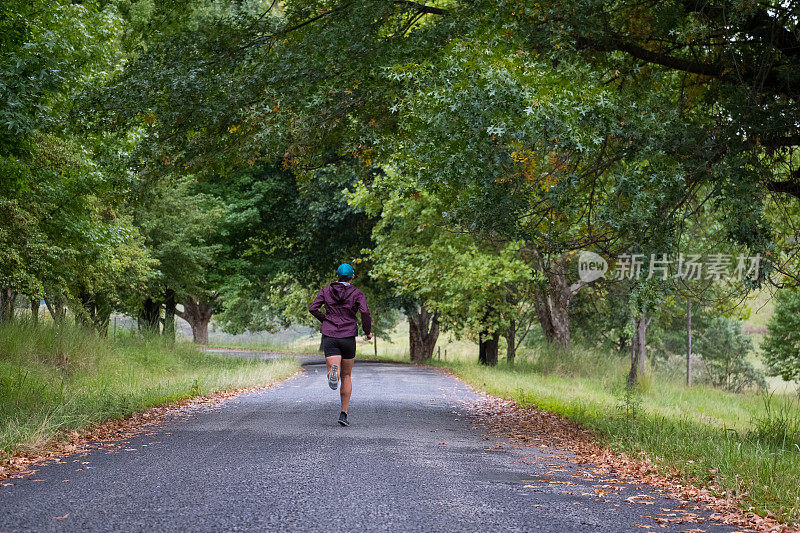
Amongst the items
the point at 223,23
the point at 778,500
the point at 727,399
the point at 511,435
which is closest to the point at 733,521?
the point at 778,500

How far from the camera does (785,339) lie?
129 feet

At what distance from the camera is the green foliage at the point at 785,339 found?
37.3 m

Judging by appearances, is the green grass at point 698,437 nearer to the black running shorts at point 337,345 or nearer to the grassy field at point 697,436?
the grassy field at point 697,436

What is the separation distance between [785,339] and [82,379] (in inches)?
1472

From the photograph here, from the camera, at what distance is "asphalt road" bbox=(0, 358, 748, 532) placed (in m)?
4.59

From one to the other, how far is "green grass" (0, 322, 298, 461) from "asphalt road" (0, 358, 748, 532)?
92cm

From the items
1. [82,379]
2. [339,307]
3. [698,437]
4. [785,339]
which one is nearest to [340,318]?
[339,307]

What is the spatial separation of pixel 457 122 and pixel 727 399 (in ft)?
55.8

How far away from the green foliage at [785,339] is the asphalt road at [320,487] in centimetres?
3332

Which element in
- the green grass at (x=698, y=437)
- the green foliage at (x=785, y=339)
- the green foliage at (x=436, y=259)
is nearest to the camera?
the green grass at (x=698, y=437)

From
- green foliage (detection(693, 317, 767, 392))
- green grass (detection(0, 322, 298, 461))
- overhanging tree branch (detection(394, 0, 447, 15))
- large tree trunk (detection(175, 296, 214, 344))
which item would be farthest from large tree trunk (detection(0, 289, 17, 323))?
green foliage (detection(693, 317, 767, 392))

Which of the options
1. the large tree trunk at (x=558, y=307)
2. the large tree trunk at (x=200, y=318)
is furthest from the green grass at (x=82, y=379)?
the large tree trunk at (x=200, y=318)

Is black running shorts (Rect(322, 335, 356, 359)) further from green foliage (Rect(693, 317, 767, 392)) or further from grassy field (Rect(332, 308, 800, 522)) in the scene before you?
green foliage (Rect(693, 317, 767, 392))

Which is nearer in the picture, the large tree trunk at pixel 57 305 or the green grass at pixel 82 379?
the green grass at pixel 82 379
